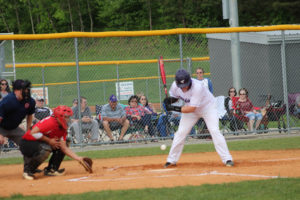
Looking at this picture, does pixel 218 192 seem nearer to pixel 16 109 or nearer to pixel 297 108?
pixel 16 109

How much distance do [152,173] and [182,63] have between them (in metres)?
4.74

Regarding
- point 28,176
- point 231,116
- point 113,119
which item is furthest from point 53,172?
point 231,116

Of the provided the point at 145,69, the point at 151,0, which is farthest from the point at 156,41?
the point at 151,0

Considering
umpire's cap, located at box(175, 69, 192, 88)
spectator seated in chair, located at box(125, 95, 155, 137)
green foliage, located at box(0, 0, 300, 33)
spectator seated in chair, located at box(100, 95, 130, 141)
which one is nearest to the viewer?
umpire's cap, located at box(175, 69, 192, 88)

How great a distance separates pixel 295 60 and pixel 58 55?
7.24 m

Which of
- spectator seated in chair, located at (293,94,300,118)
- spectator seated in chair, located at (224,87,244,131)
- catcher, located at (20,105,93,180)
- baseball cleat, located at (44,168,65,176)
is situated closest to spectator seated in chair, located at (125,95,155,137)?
spectator seated in chair, located at (224,87,244,131)

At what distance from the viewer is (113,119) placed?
13.2 metres

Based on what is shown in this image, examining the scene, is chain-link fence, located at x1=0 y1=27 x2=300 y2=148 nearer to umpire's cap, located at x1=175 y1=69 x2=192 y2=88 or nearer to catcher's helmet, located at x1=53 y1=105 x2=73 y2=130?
catcher's helmet, located at x1=53 y1=105 x2=73 y2=130

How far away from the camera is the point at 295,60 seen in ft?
54.4

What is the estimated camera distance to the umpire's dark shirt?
8992 mm

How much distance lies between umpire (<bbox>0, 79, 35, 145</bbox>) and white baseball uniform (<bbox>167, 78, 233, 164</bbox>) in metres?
2.49

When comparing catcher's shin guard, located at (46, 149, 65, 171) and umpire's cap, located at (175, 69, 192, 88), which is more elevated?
umpire's cap, located at (175, 69, 192, 88)

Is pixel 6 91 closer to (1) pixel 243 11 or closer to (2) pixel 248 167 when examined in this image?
(2) pixel 248 167

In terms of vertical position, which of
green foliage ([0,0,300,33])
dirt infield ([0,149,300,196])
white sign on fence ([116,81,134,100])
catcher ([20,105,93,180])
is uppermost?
green foliage ([0,0,300,33])
